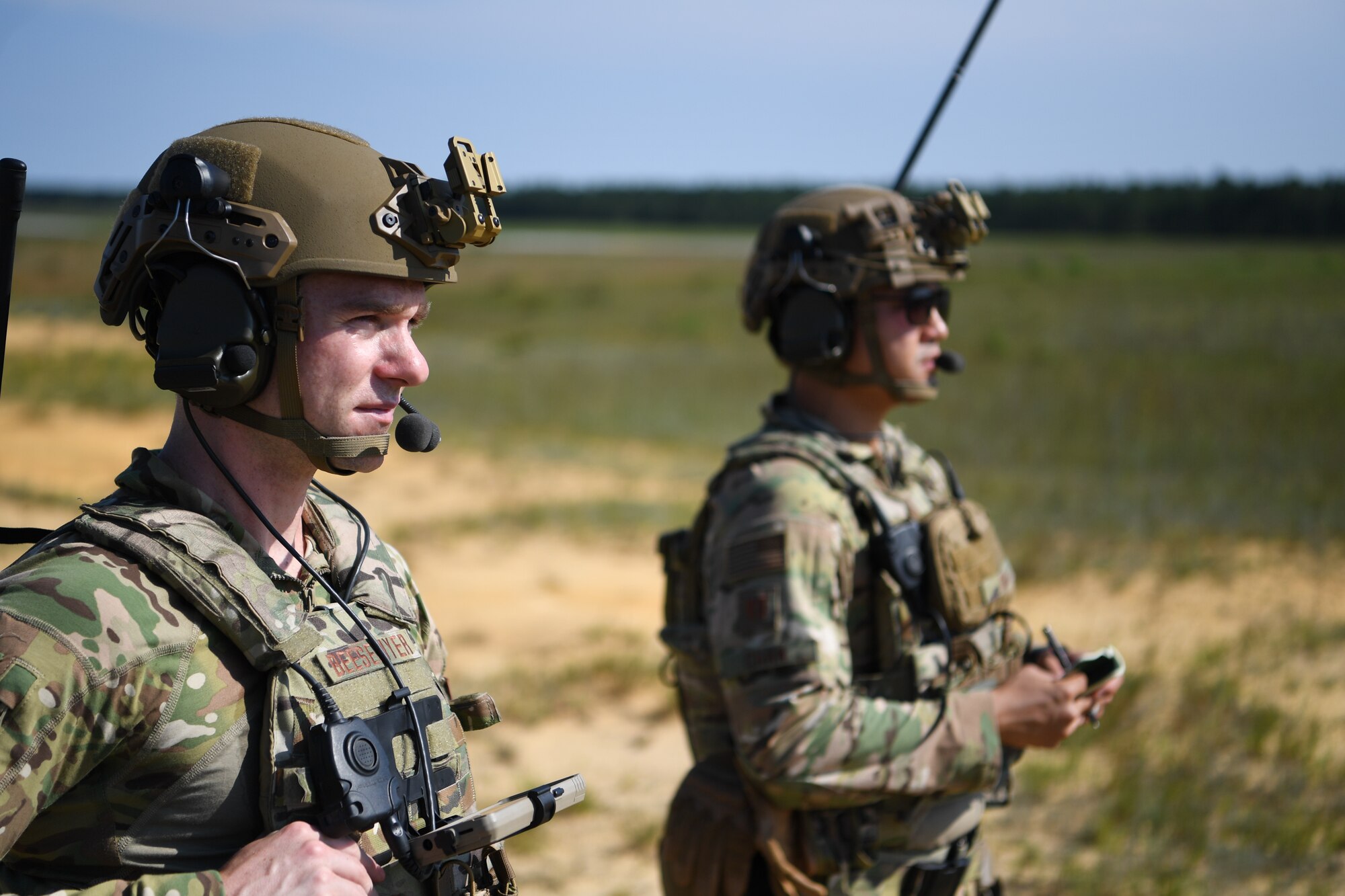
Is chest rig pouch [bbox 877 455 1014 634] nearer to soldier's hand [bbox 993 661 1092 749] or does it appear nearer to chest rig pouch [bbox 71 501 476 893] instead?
soldier's hand [bbox 993 661 1092 749]

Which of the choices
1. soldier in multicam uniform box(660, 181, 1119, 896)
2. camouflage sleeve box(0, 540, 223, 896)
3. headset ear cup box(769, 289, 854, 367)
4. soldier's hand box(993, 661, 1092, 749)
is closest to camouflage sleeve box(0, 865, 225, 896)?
camouflage sleeve box(0, 540, 223, 896)

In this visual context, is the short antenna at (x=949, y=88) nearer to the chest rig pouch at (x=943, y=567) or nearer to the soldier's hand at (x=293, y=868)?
the chest rig pouch at (x=943, y=567)

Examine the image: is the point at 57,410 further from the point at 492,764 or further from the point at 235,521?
the point at 235,521

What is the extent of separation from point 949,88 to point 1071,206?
72109 mm

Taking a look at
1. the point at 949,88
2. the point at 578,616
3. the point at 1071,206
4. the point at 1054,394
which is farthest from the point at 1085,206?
the point at 949,88

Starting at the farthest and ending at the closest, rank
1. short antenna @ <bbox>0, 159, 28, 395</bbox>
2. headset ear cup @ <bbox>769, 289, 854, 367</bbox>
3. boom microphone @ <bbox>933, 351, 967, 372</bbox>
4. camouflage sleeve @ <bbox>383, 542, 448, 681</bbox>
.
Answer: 1. boom microphone @ <bbox>933, 351, 967, 372</bbox>
2. headset ear cup @ <bbox>769, 289, 854, 367</bbox>
3. camouflage sleeve @ <bbox>383, 542, 448, 681</bbox>
4. short antenna @ <bbox>0, 159, 28, 395</bbox>

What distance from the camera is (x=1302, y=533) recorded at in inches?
463

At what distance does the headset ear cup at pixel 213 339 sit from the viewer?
6.37 feet

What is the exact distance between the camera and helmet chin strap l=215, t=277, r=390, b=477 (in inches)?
78.7

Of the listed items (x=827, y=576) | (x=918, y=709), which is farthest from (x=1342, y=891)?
(x=827, y=576)

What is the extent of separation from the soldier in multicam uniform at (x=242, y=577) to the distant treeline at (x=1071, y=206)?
650 mm

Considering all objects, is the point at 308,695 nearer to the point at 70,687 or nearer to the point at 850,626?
the point at 70,687

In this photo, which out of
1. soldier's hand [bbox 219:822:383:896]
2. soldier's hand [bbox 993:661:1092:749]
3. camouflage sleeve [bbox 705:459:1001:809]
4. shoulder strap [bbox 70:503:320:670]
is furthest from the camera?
soldier's hand [bbox 993:661:1092:749]

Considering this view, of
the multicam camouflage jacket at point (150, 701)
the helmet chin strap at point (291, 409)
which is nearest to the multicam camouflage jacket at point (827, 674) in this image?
the multicam camouflage jacket at point (150, 701)
